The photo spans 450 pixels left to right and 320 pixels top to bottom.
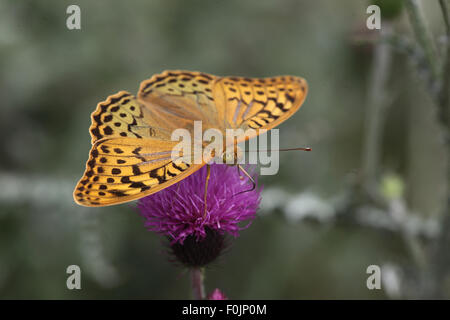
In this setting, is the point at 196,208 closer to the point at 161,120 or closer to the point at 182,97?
the point at 161,120

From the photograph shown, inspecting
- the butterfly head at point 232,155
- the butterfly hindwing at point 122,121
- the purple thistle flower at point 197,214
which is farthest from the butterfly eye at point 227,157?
the butterfly hindwing at point 122,121

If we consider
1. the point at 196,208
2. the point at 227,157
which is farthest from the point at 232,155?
the point at 196,208

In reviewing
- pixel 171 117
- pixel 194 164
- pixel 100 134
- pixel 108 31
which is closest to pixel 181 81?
pixel 171 117

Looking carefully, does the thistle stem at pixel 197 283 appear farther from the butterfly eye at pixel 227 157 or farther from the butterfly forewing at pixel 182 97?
the butterfly forewing at pixel 182 97

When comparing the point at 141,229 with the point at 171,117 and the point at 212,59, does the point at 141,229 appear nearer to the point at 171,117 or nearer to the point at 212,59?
the point at 212,59

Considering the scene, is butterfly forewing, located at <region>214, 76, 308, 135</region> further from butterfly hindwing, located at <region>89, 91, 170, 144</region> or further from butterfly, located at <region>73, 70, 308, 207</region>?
butterfly hindwing, located at <region>89, 91, 170, 144</region>

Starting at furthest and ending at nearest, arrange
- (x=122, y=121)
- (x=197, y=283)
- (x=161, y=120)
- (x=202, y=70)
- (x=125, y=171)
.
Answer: (x=202, y=70)
(x=161, y=120)
(x=122, y=121)
(x=197, y=283)
(x=125, y=171)
